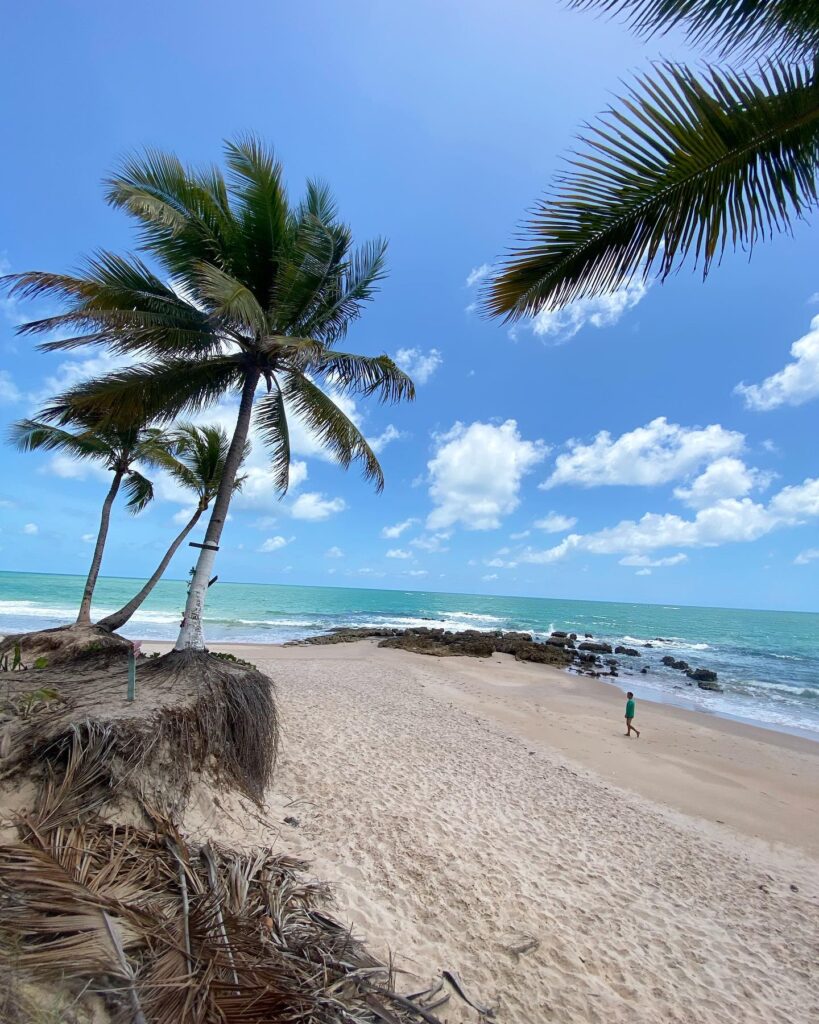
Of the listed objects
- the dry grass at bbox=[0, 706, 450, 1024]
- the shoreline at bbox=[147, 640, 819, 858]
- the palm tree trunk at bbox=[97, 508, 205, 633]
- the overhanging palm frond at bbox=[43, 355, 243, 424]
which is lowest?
the shoreline at bbox=[147, 640, 819, 858]

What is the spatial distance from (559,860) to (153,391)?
28.5ft

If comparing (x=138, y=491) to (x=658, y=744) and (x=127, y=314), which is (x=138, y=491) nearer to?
(x=127, y=314)

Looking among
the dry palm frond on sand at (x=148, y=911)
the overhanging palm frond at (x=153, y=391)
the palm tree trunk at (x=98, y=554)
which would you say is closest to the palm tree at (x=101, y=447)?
the palm tree trunk at (x=98, y=554)

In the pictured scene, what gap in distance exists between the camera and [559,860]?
519cm

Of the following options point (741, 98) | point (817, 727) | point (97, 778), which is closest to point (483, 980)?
point (97, 778)

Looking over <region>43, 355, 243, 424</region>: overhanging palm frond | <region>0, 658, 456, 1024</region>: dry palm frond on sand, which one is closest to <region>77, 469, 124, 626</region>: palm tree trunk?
<region>43, 355, 243, 424</region>: overhanging palm frond

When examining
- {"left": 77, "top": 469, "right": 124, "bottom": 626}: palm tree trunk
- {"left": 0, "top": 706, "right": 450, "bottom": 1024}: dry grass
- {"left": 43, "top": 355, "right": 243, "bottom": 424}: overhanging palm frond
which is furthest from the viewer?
{"left": 77, "top": 469, "right": 124, "bottom": 626}: palm tree trunk

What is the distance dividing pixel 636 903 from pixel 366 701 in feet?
24.5

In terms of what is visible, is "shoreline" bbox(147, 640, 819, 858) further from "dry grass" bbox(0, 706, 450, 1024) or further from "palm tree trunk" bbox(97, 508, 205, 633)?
"dry grass" bbox(0, 706, 450, 1024)

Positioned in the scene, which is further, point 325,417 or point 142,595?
point 142,595

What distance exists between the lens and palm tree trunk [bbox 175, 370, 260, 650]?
6.69 m

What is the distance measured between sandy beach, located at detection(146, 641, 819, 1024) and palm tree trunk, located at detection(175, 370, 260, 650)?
2184 millimetres

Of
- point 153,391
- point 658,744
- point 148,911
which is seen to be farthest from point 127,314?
point 658,744

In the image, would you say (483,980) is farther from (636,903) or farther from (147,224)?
(147,224)
